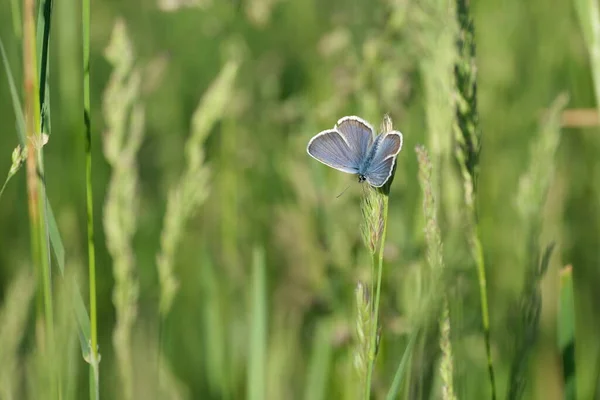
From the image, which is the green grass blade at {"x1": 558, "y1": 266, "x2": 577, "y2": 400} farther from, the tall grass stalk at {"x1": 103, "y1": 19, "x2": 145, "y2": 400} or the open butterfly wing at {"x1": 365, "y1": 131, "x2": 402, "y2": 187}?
the tall grass stalk at {"x1": 103, "y1": 19, "x2": 145, "y2": 400}

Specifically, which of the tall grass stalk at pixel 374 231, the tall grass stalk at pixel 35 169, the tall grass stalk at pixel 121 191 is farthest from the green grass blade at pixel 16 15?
the tall grass stalk at pixel 374 231

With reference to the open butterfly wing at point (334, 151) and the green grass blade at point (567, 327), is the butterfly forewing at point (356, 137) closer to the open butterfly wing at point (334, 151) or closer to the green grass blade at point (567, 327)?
the open butterfly wing at point (334, 151)

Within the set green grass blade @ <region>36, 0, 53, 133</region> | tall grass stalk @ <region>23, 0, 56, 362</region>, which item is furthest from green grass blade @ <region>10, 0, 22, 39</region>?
green grass blade @ <region>36, 0, 53, 133</region>

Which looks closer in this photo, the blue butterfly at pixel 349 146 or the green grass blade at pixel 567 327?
the blue butterfly at pixel 349 146

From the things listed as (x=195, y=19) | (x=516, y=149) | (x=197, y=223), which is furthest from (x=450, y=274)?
(x=195, y=19)

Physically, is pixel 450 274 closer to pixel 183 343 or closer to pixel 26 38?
pixel 26 38

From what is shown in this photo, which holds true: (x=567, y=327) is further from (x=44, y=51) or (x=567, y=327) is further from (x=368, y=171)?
(x=44, y=51)

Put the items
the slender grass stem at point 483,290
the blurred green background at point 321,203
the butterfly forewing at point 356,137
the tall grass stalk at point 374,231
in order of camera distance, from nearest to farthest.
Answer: the tall grass stalk at point 374,231, the butterfly forewing at point 356,137, the slender grass stem at point 483,290, the blurred green background at point 321,203
